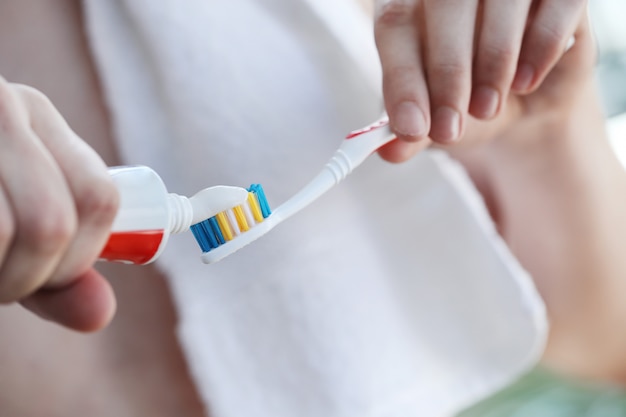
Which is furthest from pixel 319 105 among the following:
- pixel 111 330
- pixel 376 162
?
pixel 111 330

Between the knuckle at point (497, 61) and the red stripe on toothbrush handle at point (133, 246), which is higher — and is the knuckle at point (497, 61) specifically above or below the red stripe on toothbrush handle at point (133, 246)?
below

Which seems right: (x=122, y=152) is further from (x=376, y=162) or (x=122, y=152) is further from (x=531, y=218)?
(x=531, y=218)

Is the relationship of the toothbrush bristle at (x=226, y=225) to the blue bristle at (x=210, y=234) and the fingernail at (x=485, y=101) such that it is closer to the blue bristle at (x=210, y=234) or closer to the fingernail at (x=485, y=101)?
the blue bristle at (x=210, y=234)

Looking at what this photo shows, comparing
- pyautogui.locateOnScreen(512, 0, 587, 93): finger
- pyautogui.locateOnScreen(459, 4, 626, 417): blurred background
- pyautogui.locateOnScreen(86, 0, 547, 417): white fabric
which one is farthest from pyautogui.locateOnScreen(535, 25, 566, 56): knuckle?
pyautogui.locateOnScreen(459, 4, 626, 417): blurred background

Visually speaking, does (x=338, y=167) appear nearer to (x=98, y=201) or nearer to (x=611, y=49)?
(x=98, y=201)

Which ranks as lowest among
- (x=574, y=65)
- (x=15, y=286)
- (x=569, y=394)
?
(x=569, y=394)

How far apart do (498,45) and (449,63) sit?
3 cm

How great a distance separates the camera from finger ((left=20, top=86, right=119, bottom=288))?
155mm

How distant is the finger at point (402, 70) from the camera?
0.27 meters

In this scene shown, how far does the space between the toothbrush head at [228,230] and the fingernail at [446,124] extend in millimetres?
90

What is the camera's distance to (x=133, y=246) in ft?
0.60

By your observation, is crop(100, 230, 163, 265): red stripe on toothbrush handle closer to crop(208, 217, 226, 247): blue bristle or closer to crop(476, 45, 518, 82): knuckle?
crop(208, 217, 226, 247): blue bristle

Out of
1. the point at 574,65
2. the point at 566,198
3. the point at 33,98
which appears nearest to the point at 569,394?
the point at 566,198

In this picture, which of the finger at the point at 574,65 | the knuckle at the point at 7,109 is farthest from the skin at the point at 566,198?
the knuckle at the point at 7,109
